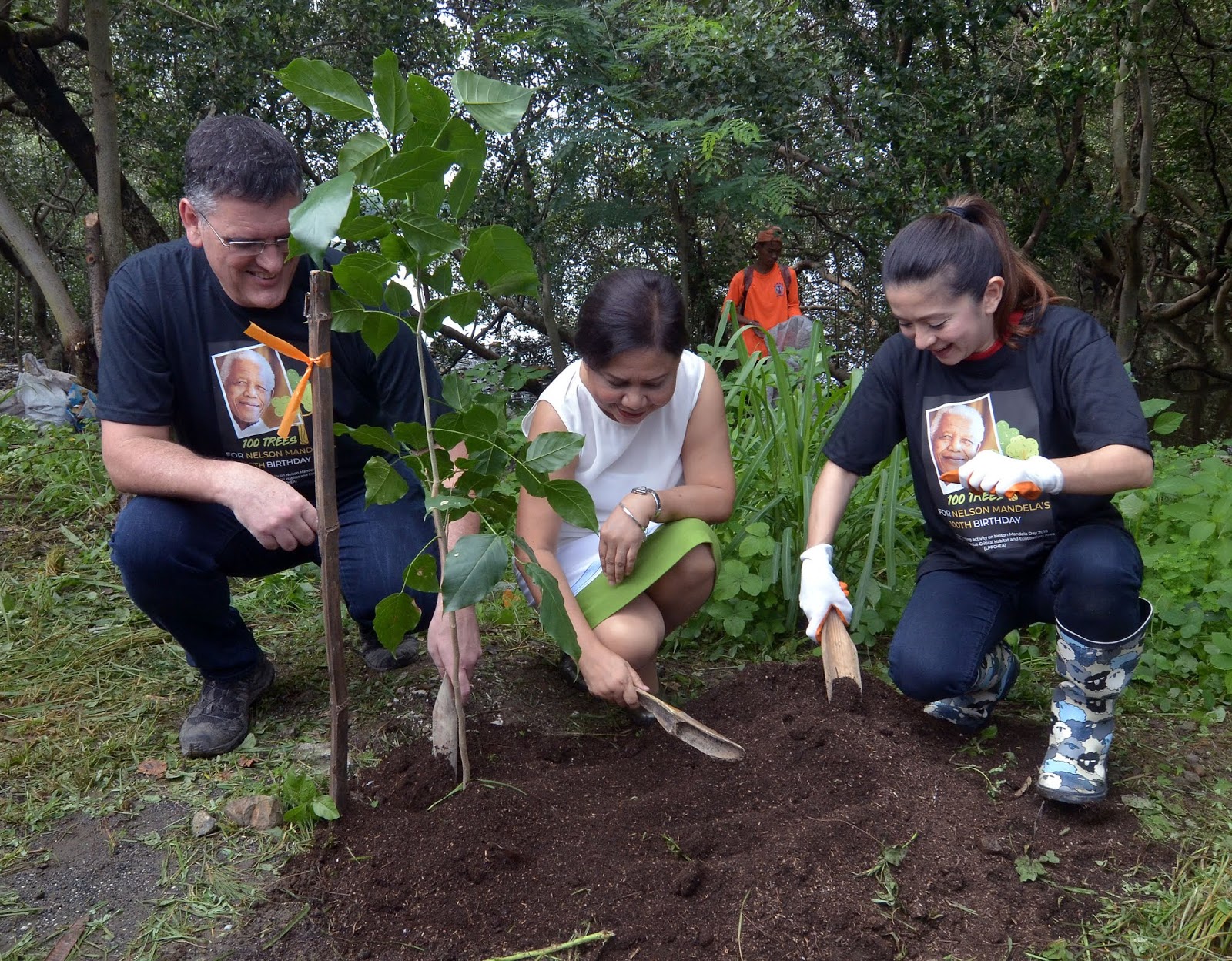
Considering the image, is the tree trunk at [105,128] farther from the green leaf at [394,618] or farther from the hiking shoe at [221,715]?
the green leaf at [394,618]

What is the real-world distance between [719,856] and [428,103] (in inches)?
50.7

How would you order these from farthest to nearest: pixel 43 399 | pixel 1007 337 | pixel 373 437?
pixel 43 399 < pixel 1007 337 < pixel 373 437

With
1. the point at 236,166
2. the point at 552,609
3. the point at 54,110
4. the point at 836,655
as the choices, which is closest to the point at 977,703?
the point at 836,655

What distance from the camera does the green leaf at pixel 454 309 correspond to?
1.46 meters

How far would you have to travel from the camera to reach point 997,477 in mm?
1729

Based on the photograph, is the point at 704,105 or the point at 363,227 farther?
the point at 704,105

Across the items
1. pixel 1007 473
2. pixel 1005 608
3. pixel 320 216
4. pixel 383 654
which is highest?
pixel 320 216

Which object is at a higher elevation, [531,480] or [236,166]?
[236,166]

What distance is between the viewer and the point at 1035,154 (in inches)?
249

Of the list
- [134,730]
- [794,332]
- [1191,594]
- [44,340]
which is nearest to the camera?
[134,730]

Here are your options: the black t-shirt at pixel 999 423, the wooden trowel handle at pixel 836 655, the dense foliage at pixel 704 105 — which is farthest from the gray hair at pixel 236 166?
the dense foliage at pixel 704 105

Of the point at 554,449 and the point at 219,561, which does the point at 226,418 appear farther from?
the point at 554,449

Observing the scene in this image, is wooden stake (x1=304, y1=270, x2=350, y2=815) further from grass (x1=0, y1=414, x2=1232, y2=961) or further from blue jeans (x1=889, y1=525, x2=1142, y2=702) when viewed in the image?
blue jeans (x1=889, y1=525, x2=1142, y2=702)

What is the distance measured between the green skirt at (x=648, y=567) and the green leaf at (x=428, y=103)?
1043mm
